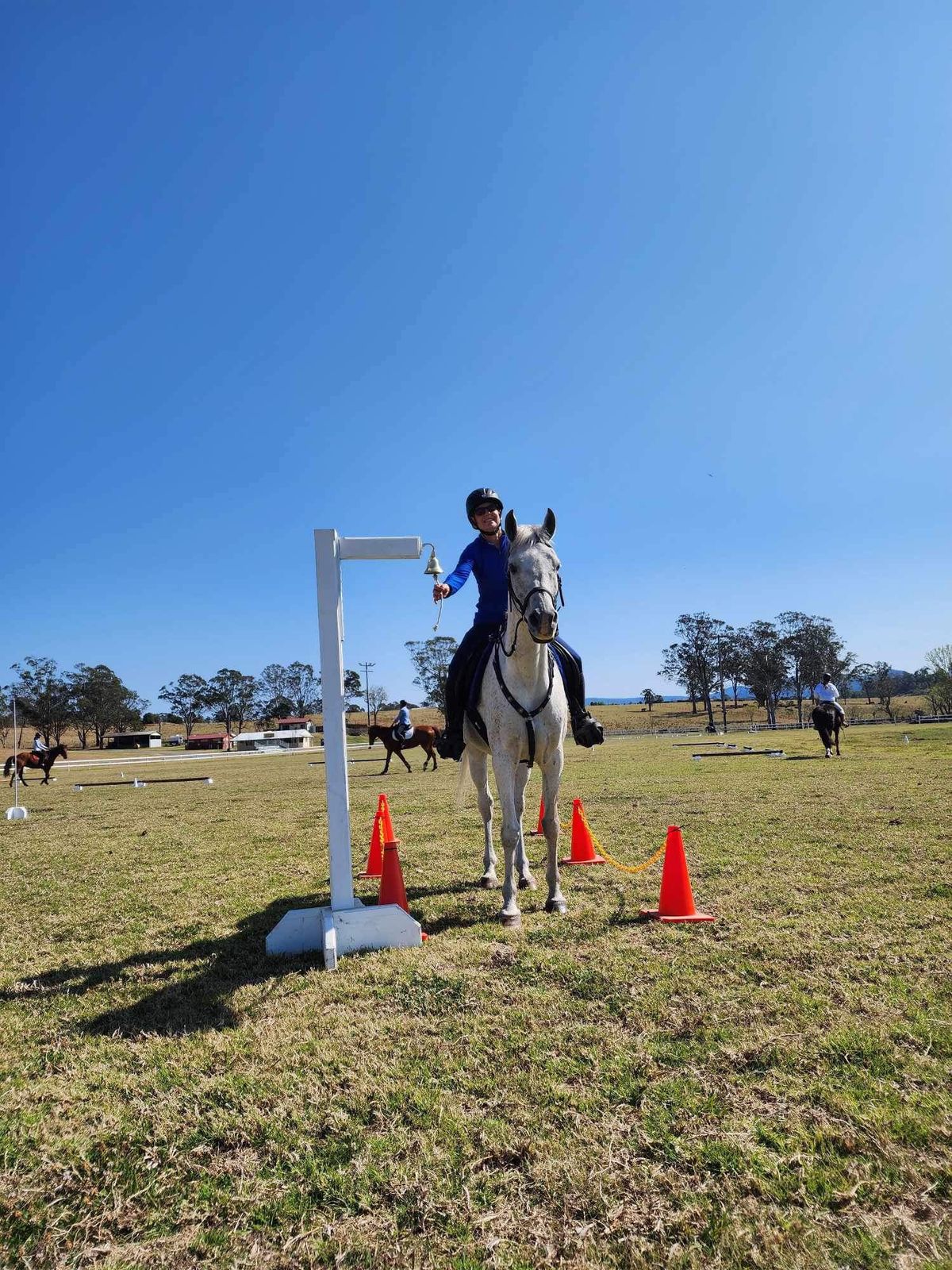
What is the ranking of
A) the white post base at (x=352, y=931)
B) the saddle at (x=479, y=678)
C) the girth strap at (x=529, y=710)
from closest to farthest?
the white post base at (x=352, y=931)
the girth strap at (x=529, y=710)
the saddle at (x=479, y=678)

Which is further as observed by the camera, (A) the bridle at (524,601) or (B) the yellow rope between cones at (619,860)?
(B) the yellow rope between cones at (619,860)

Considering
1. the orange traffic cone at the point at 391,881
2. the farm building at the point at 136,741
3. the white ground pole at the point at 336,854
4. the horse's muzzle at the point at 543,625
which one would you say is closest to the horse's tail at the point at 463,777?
the orange traffic cone at the point at 391,881

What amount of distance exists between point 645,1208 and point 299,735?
77205 millimetres

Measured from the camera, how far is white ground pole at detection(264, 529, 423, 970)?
4.67 meters

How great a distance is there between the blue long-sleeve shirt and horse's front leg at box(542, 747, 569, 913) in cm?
166

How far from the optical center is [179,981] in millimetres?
4301

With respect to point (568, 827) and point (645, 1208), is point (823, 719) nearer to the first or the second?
point (568, 827)

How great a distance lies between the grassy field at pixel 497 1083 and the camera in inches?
79.8

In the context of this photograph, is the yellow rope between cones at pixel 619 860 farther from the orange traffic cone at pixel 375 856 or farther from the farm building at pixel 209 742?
the farm building at pixel 209 742

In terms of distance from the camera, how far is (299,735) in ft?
248

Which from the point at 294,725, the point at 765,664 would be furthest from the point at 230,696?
the point at 765,664

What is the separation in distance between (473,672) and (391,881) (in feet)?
6.91

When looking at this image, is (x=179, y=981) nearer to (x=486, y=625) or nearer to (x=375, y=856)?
(x=375, y=856)

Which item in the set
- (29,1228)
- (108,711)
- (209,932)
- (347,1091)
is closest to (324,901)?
(209,932)
